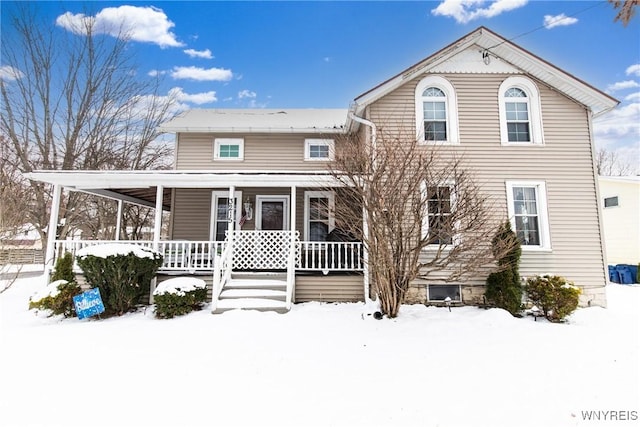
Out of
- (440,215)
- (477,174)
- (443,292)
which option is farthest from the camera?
(477,174)

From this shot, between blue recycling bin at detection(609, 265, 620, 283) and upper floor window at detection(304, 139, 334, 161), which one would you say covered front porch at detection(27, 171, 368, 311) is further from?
blue recycling bin at detection(609, 265, 620, 283)

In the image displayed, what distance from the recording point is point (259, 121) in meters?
11.7

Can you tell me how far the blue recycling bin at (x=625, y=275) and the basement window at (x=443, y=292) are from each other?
11098mm

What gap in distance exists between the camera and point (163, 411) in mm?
3199

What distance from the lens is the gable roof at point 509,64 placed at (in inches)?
335

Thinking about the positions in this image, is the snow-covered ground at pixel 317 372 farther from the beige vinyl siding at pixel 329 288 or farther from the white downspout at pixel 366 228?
the beige vinyl siding at pixel 329 288

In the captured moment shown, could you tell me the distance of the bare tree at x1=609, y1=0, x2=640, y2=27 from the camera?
6184 mm

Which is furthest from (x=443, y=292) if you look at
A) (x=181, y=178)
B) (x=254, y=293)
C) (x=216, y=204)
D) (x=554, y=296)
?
(x=216, y=204)

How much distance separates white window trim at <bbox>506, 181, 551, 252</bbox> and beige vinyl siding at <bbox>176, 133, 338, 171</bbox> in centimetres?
553

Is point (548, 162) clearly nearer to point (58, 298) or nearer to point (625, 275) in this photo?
point (625, 275)

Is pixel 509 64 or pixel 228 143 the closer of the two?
pixel 509 64

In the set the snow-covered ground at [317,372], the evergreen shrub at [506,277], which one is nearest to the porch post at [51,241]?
the snow-covered ground at [317,372]

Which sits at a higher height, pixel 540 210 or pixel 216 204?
pixel 216 204

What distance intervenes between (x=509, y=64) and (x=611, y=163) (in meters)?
28.4
